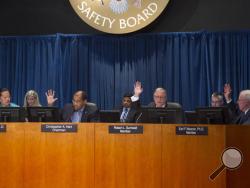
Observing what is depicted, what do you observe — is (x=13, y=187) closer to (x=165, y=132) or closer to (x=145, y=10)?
(x=165, y=132)

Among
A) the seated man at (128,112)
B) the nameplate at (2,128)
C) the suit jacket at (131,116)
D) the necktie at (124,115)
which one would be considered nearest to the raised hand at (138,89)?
the seated man at (128,112)

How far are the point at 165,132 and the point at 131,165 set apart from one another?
0.48 m

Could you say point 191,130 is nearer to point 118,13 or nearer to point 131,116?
point 131,116

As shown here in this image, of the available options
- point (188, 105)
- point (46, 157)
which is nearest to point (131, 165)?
point (46, 157)

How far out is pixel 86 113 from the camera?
6.54 m

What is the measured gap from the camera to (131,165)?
4762 millimetres

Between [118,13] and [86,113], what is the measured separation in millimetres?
2470

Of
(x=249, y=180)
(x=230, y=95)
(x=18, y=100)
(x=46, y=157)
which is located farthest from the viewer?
(x=18, y=100)

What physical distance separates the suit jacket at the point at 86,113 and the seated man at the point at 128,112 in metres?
0.38

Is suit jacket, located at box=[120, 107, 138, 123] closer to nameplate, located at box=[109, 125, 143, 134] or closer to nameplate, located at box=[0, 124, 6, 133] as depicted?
nameplate, located at box=[109, 125, 143, 134]

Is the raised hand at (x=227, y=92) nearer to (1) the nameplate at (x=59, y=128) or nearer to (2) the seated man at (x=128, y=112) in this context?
(2) the seated man at (x=128, y=112)

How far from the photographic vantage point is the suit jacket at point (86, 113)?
253 inches

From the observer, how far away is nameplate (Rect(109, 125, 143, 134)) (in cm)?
482

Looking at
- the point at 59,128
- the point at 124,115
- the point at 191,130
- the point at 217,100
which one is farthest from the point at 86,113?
the point at 191,130
